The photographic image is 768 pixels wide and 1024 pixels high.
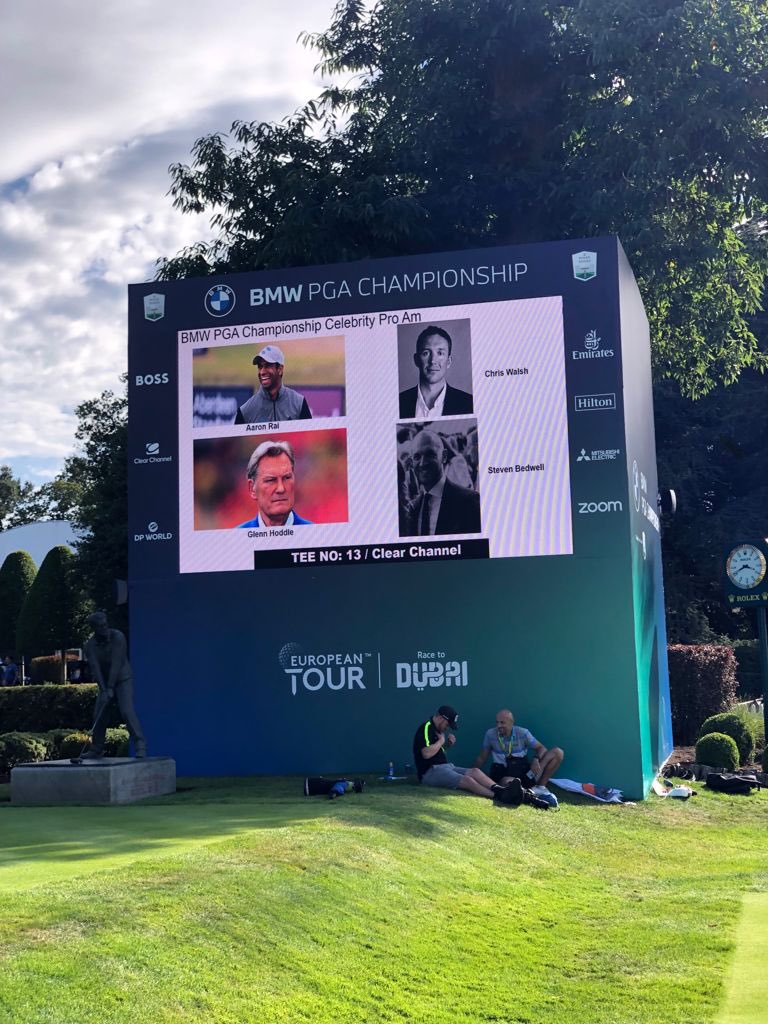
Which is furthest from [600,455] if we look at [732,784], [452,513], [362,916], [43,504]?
[43,504]

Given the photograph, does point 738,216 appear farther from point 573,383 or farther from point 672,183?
point 573,383

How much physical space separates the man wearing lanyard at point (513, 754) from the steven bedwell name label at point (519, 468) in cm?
343

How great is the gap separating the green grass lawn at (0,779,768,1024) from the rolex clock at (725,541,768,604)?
719cm

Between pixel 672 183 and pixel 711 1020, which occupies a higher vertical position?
pixel 672 183

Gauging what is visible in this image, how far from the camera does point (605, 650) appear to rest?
1869 cm

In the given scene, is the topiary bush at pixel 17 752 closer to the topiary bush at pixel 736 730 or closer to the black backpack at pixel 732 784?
the black backpack at pixel 732 784

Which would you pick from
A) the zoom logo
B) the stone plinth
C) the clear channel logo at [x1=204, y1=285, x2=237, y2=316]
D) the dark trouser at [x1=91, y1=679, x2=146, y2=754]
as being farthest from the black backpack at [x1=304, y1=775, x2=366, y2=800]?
the clear channel logo at [x1=204, y1=285, x2=237, y2=316]

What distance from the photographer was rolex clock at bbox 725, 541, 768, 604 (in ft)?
73.3

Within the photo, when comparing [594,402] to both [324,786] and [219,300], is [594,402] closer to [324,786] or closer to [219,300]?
[219,300]

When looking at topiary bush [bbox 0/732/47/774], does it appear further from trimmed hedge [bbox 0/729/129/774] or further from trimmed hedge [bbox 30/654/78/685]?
trimmed hedge [bbox 30/654/78/685]

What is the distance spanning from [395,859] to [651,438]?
14.2 m

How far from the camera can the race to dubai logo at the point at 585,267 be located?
63.0 feet

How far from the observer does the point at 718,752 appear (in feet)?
72.2

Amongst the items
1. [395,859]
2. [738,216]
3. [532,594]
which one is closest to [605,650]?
[532,594]
